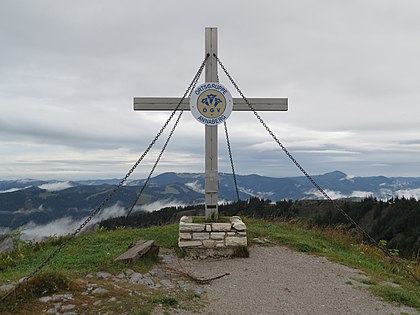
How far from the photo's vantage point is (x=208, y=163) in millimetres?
9820

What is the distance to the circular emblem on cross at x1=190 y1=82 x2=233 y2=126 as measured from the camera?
959cm

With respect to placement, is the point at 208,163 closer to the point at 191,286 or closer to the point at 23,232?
the point at 191,286

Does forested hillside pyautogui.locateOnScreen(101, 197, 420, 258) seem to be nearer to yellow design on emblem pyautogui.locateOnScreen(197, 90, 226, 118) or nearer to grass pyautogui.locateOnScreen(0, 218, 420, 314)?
grass pyautogui.locateOnScreen(0, 218, 420, 314)

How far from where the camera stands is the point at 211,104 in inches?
380

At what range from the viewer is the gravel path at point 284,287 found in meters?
5.56

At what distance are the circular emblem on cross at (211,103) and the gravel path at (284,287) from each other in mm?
3675

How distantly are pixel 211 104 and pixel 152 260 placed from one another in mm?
4269

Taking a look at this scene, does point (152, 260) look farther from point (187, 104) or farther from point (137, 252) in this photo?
point (187, 104)

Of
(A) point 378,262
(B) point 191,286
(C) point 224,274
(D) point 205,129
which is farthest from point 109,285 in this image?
(A) point 378,262

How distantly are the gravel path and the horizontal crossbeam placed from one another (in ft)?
13.0

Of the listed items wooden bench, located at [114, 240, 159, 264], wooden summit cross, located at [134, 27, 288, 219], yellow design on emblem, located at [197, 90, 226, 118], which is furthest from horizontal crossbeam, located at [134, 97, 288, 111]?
wooden bench, located at [114, 240, 159, 264]

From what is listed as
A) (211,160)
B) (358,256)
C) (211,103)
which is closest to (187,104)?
(211,103)

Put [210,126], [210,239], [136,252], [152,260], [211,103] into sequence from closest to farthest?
[136,252], [152,260], [210,239], [211,103], [210,126]

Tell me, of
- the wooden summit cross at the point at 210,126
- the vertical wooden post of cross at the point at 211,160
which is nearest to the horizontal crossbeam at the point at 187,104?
the wooden summit cross at the point at 210,126
